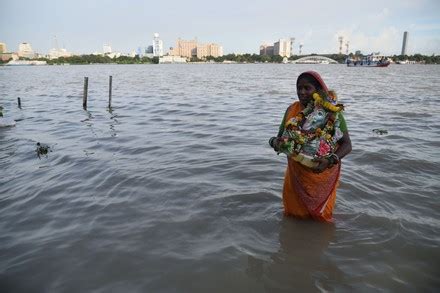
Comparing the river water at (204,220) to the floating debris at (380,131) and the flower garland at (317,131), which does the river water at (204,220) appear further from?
the flower garland at (317,131)

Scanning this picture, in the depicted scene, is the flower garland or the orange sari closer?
the flower garland

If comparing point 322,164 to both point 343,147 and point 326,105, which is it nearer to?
point 343,147

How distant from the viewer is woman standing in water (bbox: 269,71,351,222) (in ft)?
12.6

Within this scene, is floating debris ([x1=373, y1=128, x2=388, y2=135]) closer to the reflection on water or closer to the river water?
the river water

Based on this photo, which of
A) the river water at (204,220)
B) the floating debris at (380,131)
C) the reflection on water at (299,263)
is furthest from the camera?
the floating debris at (380,131)

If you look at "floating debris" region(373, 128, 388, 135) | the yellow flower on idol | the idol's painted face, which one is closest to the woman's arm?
the yellow flower on idol

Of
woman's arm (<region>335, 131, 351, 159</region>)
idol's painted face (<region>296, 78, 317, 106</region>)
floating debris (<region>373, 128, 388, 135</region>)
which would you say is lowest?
floating debris (<region>373, 128, 388, 135</region>)

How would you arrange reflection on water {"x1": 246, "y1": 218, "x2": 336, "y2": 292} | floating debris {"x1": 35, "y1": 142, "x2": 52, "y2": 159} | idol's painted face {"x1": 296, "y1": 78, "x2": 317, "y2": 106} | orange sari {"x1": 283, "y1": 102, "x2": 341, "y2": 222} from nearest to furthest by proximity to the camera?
1. reflection on water {"x1": 246, "y1": 218, "x2": 336, "y2": 292}
2. idol's painted face {"x1": 296, "y1": 78, "x2": 317, "y2": 106}
3. orange sari {"x1": 283, "y1": 102, "x2": 341, "y2": 222}
4. floating debris {"x1": 35, "y1": 142, "x2": 52, "y2": 159}

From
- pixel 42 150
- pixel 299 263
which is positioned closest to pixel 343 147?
pixel 299 263

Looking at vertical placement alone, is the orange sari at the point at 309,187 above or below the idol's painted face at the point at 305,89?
below

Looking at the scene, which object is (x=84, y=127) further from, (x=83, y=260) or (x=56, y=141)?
(x=83, y=260)

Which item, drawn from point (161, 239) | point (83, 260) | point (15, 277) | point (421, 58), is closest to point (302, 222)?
point (161, 239)

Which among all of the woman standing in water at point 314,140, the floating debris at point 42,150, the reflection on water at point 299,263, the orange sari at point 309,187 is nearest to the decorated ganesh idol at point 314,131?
the woman standing in water at point 314,140

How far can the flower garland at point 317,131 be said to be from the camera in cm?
382
